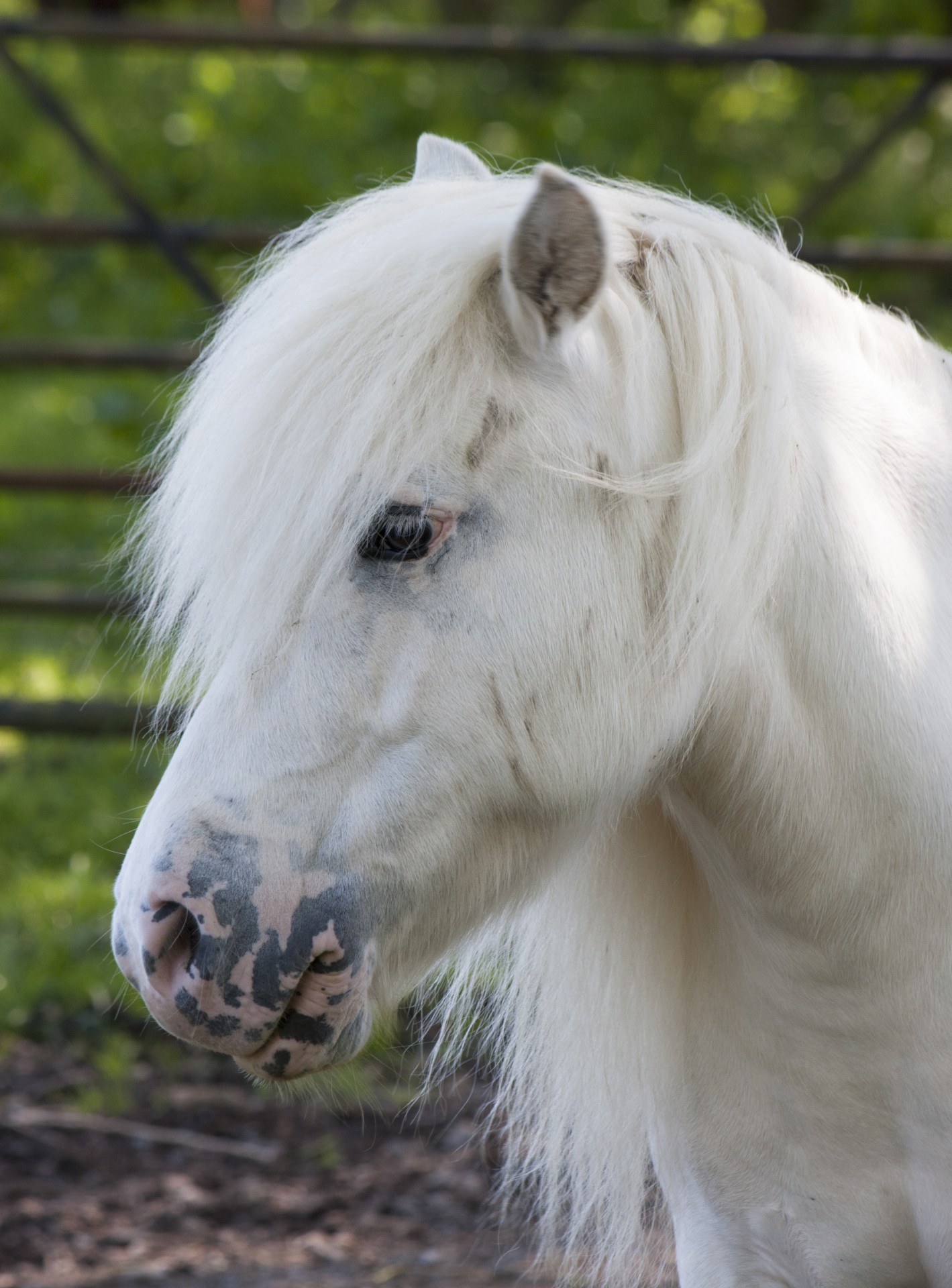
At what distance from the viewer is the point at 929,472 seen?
5.26 feet

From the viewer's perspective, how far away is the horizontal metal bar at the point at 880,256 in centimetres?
431

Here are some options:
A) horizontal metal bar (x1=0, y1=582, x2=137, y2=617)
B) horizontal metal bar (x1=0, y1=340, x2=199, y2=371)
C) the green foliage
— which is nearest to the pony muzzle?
horizontal metal bar (x1=0, y1=582, x2=137, y2=617)

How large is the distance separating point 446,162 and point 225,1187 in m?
2.16

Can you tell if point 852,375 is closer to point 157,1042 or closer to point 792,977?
point 792,977

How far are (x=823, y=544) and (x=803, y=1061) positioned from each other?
62 cm

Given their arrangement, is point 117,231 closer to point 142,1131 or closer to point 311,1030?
point 142,1131

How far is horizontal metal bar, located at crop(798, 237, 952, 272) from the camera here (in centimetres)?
431

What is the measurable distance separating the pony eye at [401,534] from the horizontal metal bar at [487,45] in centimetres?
337

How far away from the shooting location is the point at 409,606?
136 cm

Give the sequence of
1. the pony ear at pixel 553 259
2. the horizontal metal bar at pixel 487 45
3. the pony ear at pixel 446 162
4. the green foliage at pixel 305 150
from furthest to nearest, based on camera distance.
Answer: the green foliage at pixel 305 150 < the horizontal metal bar at pixel 487 45 < the pony ear at pixel 446 162 < the pony ear at pixel 553 259

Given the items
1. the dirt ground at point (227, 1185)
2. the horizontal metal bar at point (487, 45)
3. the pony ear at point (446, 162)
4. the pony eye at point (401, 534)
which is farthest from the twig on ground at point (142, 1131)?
the horizontal metal bar at point (487, 45)

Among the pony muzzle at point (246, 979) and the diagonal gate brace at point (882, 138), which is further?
the diagonal gate brace at point (882, 138)

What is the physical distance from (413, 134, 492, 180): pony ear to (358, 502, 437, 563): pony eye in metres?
0.60

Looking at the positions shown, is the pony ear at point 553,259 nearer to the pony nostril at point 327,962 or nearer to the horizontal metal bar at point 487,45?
the pony nostril at point 327,962
